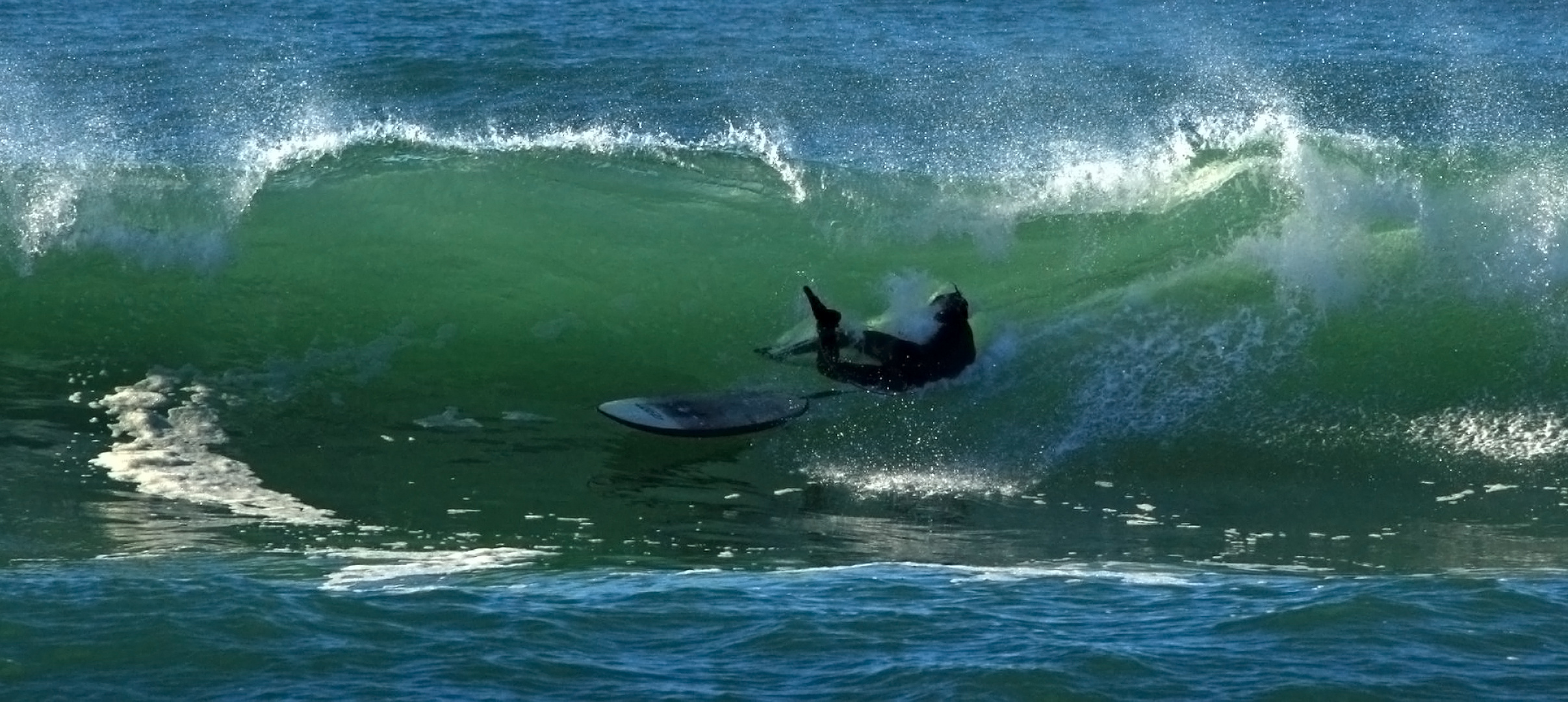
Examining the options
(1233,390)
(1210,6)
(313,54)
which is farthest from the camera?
(1210,6)

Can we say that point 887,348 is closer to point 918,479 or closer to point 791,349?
point 791,349

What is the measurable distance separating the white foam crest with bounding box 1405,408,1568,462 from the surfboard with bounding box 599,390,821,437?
4.12 m

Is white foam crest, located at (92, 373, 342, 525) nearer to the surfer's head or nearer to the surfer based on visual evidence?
the surfer

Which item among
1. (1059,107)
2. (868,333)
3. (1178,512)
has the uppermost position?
(1059,107)

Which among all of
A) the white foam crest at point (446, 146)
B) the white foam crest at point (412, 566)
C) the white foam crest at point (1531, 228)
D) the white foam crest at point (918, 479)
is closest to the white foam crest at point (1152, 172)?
the white foam crest at point (1531, 228)

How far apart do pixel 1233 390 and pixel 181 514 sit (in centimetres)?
694

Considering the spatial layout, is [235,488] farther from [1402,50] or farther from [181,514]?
[1402,50]

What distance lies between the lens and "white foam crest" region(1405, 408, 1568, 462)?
12617 mm

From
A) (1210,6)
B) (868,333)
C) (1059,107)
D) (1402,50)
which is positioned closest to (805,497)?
(868,333)

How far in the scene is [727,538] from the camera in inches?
439

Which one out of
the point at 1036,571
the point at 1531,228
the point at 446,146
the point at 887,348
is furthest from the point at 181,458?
the point at 1531,228

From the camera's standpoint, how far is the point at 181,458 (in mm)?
12461

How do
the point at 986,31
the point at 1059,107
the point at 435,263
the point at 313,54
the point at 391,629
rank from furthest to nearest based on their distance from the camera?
the point at 986,31, the point at 313,54, the point at 1059,107, the point at 435,263, the point at 391,629

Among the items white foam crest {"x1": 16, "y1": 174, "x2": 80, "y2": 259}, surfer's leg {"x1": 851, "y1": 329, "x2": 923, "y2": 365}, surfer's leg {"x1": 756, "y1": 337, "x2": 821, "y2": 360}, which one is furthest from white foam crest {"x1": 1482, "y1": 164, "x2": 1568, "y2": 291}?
white foam crest {"x1": 16, "y1": 174, "x2": 80, "y2": 259}
